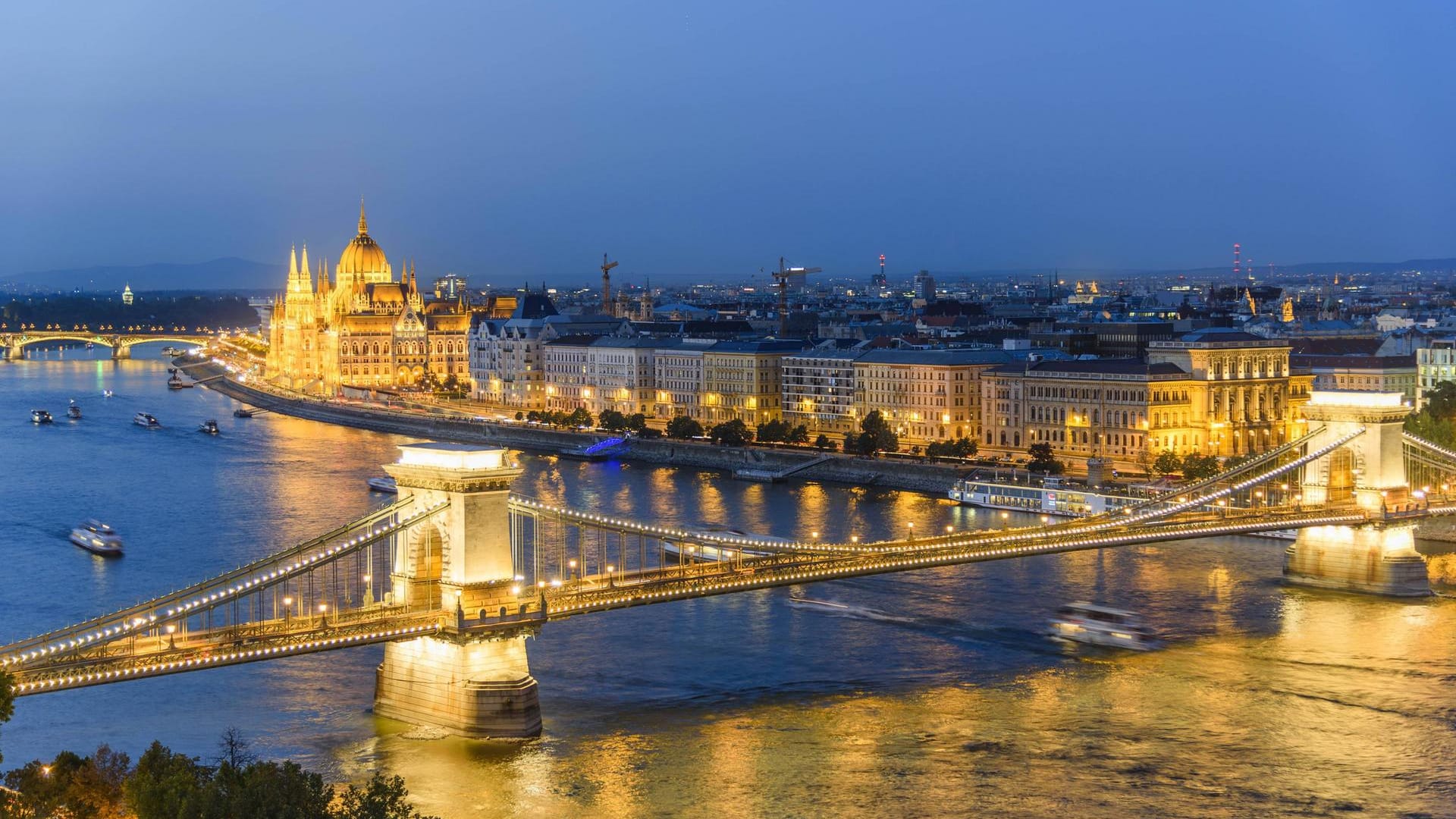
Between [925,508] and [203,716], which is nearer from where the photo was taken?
[203,716]

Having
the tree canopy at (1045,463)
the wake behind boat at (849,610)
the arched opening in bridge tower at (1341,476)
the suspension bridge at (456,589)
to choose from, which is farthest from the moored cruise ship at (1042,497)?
the wake behind boat at (849,610)

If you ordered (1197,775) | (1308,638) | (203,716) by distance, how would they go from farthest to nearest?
(1308,638) → (203,716) → (1197,775)

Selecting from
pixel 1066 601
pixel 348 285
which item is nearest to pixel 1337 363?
pixel 1066 601

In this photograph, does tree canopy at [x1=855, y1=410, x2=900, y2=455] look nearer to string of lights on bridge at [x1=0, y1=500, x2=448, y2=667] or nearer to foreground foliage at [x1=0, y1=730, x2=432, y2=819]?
string of lights on bridge at [x1=0, y1=500, x2=448, y2=667]

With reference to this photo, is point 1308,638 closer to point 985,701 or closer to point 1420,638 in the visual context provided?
point 1420,638

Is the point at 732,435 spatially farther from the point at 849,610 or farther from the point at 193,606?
the point at 193,606

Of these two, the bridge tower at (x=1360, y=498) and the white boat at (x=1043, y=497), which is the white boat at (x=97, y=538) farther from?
the bridge tower at (x=1360, y=498)
